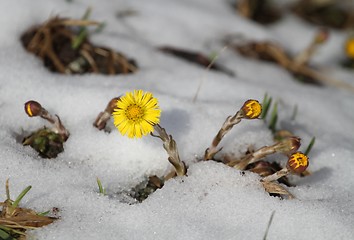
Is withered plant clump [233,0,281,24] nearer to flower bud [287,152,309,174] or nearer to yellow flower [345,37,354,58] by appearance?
yellow flower [345,37,354,58]

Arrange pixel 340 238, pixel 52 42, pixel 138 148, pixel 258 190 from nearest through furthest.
→ pixel 340 238
pixel 258 190
pixel 138 148
pixel 52 42

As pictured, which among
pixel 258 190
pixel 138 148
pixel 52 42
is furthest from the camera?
pixel 52 42

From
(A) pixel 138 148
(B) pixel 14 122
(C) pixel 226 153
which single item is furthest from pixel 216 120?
(B) pixel 14 122

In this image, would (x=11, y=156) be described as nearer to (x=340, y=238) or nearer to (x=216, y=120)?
(x=216, y=120)

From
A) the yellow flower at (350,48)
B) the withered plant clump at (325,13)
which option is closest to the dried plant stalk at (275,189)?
the yellow flower at (350,48)

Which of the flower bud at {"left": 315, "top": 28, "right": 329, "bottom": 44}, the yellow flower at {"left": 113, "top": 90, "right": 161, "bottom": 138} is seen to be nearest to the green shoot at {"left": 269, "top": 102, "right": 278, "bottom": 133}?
the yellow flower at {"left": 113, "top": 90, "right": 161, "bottom": 138}

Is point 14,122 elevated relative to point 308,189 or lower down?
lower down
